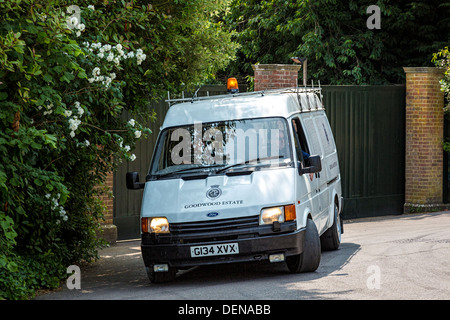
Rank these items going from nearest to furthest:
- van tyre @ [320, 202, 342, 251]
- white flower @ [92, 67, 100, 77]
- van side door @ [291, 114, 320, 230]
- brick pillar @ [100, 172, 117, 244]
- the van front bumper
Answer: white flower @ [92, 67, 100, 77], the van front bumper, van side door @ [291, 114, 320, 230], van tyre @ [320, 202, 342, 251], brick pillar @ [100, 172, 117, 244]

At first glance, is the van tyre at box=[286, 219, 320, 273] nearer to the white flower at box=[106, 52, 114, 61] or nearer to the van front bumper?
the van front bumper

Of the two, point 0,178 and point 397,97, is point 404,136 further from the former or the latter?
point 0,178

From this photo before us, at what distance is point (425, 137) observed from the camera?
1719 cm

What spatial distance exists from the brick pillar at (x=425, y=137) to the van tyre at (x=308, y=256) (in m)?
8.41

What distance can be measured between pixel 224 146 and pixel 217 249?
4.58 ft

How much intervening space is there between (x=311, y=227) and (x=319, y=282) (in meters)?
0.84

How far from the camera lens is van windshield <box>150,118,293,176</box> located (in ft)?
31.1

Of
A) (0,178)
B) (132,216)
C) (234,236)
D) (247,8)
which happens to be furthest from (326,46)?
(0,178)

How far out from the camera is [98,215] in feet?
36.6

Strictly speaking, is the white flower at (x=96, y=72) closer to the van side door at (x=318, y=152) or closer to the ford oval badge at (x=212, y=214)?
the ford oval badge at (x=212, y=214)

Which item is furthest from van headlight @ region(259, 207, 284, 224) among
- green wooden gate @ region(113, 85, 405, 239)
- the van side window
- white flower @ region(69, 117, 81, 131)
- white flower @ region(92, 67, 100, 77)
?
green wooden gate @ region(113, 85, 405, 239)

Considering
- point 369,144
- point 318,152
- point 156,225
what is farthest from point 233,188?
point 369,144

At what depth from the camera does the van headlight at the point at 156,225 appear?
9.00 metres

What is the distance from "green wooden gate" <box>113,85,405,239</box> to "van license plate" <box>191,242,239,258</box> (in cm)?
801
